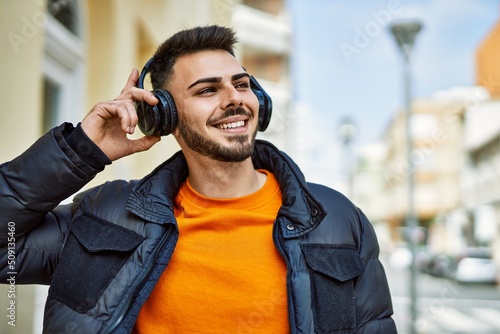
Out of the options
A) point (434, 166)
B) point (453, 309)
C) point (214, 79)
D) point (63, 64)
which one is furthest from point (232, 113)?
point (434, 166)

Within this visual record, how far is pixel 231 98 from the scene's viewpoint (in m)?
2.16

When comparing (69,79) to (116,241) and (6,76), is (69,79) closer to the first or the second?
(6,76)

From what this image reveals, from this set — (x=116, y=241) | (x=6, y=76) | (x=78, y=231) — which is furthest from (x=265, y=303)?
(x=6, y=76)

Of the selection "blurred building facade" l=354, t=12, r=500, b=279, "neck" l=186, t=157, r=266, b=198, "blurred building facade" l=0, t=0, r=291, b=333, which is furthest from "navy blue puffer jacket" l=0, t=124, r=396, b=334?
"blurred building facade" l=354, t=12, r=500, b=279

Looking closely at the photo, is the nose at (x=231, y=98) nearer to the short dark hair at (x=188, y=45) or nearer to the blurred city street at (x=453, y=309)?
the short dark hair at (x=188, y=45)

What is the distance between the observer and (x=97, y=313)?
186 cm

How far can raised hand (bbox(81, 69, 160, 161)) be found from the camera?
6.41ft

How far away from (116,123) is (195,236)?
0.47m

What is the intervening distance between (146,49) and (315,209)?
19.8 feet

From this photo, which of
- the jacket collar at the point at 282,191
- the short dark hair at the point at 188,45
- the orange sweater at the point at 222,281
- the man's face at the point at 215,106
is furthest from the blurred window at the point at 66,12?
the orange sweater at the point at 222,281

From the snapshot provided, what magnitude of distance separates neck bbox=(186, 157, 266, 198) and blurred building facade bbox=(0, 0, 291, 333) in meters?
0.67

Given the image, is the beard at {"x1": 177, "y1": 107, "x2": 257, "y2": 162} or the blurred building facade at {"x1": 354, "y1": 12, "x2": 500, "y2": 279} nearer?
the beard at {"x1": 177, "y1": 107, "x2": 257, "y2": 162}

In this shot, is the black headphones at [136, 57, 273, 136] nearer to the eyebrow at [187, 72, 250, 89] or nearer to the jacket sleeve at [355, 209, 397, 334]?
the eyebrow at [187, 72, 250, 89]

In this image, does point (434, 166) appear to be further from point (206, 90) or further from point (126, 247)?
point (126, 247)
